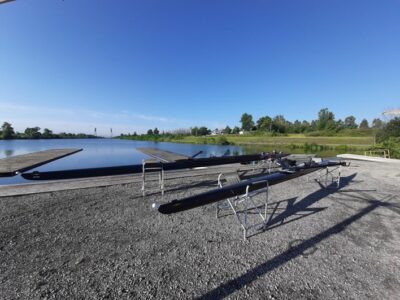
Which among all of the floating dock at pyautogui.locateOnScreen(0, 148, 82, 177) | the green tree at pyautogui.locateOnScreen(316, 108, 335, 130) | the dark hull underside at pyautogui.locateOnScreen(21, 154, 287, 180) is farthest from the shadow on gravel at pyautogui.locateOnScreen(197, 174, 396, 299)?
the green tree at pyautogui.locateOnScreen(316, 108, 335, 130)

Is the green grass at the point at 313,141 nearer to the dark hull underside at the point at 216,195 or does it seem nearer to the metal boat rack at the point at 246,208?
the metal boat rack at the point at 246,208

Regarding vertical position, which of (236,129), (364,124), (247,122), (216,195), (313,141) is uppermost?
(247,122)

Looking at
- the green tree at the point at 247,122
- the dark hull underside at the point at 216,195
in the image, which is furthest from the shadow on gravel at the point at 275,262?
the green tree at the point at 247,122

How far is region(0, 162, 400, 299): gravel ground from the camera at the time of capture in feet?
6.25

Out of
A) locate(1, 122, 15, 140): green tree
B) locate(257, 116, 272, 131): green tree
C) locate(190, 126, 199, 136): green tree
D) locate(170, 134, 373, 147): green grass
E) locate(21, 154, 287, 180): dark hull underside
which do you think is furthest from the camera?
locate(190, 126, 199, 136): green tree

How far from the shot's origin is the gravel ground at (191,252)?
6.25 feet

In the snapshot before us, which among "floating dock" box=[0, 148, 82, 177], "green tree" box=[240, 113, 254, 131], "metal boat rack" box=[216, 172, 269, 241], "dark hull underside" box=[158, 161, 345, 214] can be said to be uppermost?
"green tree" box=[240, 113, 254, 131]

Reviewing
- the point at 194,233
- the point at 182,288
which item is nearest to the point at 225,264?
the point at 182,288

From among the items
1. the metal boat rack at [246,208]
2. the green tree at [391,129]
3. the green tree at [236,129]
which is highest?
the green tree at [236,129]

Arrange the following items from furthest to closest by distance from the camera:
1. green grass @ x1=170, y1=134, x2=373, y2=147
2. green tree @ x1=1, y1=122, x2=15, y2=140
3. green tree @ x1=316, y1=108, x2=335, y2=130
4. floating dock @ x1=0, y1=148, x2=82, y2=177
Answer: green tree @ x1=316, y1=108, x2=335, y2=130
green tree @ x1=1, y1=122, x2=15, y2=140
green grass @ x1=170, y1=134, x2=373, y2=147
floating dock @ x1=0, y1=148, x2=82, y2=177

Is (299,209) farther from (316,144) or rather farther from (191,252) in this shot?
(316,144)

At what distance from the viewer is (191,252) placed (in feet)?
8.32

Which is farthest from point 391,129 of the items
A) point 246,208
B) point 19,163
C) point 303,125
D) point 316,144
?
point 303,125

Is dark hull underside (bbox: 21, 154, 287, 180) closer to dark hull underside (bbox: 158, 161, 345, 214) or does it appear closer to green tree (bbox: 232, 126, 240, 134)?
dark hull underside (bbox: 158, 161, 345, 214)
